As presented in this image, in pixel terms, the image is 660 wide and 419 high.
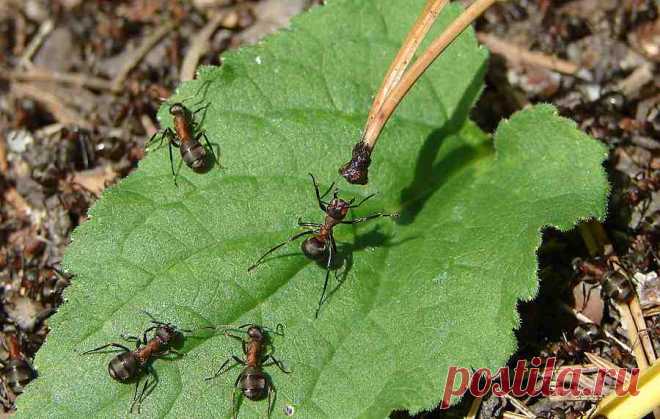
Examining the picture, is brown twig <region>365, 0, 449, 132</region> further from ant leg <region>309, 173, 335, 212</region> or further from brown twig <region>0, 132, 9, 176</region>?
brown twig <region>0, 132, 9, 176</region>

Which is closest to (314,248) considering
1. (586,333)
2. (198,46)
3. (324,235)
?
(324,235)

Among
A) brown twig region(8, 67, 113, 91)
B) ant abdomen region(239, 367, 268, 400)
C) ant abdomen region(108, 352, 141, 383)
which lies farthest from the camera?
brown twig region(8, 67, 113, 91)

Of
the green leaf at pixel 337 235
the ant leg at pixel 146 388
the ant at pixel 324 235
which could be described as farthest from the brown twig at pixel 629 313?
the ant leg at pixel 146 388

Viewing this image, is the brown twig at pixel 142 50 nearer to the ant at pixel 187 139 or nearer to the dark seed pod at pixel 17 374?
the ant at pixel 187 139

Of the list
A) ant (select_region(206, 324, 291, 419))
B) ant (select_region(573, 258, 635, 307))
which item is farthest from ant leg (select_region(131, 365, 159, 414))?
ant (select_region(573, 258, 635, 307))

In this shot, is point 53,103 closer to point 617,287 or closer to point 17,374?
point 17,374

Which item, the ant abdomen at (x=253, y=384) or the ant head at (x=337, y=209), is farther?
the ant head at (x=337, y=209)
